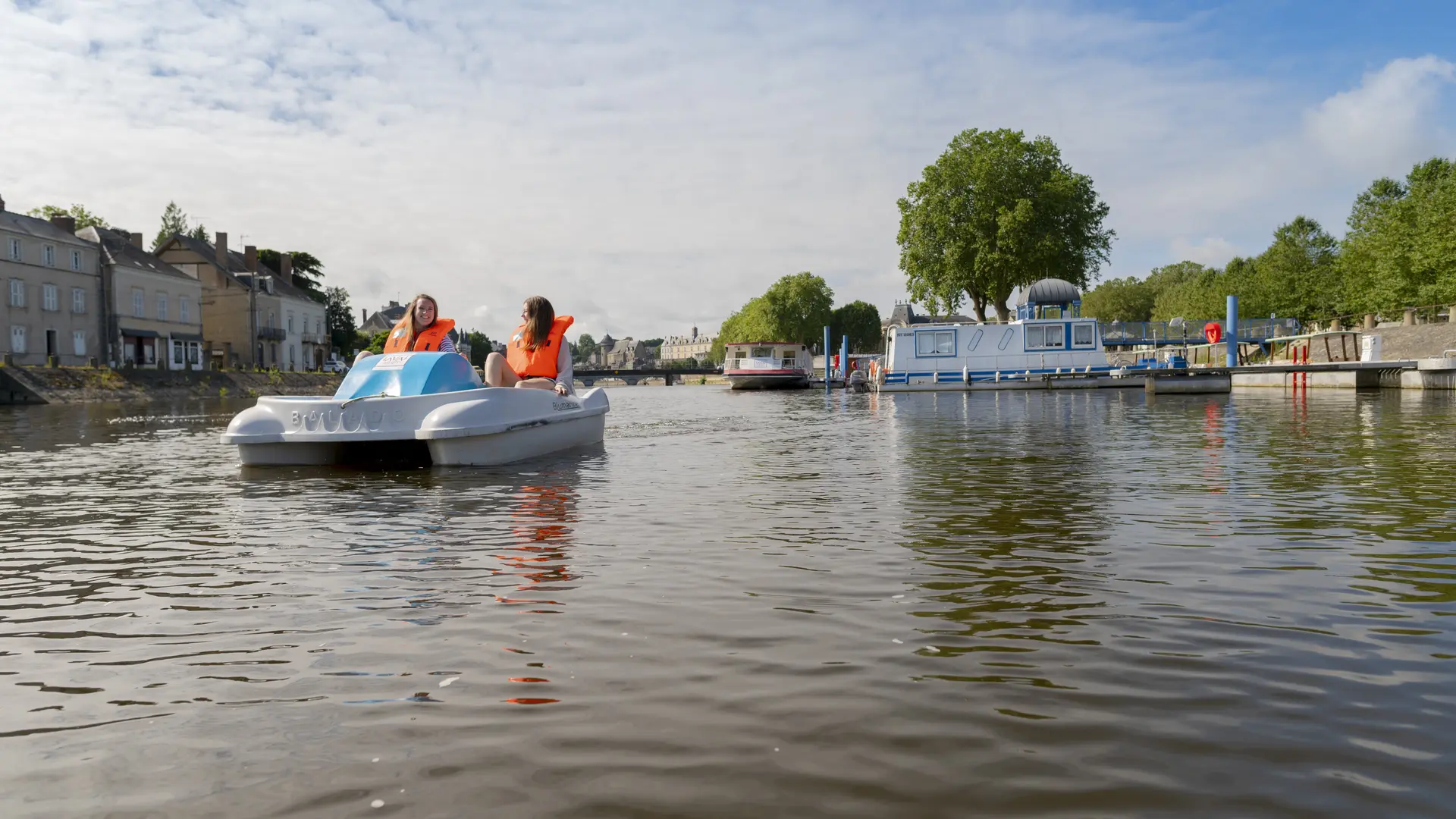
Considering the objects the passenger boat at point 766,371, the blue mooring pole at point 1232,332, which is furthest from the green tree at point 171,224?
the blue mooring pole at point 1232,332

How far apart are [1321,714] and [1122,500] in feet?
17.4

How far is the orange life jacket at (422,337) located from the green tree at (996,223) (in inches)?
1731

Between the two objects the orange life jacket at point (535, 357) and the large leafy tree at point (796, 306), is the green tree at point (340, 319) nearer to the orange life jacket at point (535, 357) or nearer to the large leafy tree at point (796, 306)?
the large leafy tree at point (796, 306)

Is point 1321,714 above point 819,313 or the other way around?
the other way around

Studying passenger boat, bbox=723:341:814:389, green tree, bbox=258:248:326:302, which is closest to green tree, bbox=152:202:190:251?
green tree, bbox=258:248:326:302

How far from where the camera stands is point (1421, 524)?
6.84m

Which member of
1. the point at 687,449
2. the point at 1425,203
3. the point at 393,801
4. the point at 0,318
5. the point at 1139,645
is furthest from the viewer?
the point at 1425,203

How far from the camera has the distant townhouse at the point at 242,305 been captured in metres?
69.9

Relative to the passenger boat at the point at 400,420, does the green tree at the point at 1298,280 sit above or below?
above

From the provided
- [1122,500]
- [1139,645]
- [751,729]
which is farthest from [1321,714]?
[1122,500]

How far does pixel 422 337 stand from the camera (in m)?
12.7

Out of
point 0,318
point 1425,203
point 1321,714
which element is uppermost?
point 1425,203

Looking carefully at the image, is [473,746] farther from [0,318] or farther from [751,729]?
[0,318]

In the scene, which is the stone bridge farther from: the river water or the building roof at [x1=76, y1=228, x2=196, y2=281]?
the river water
